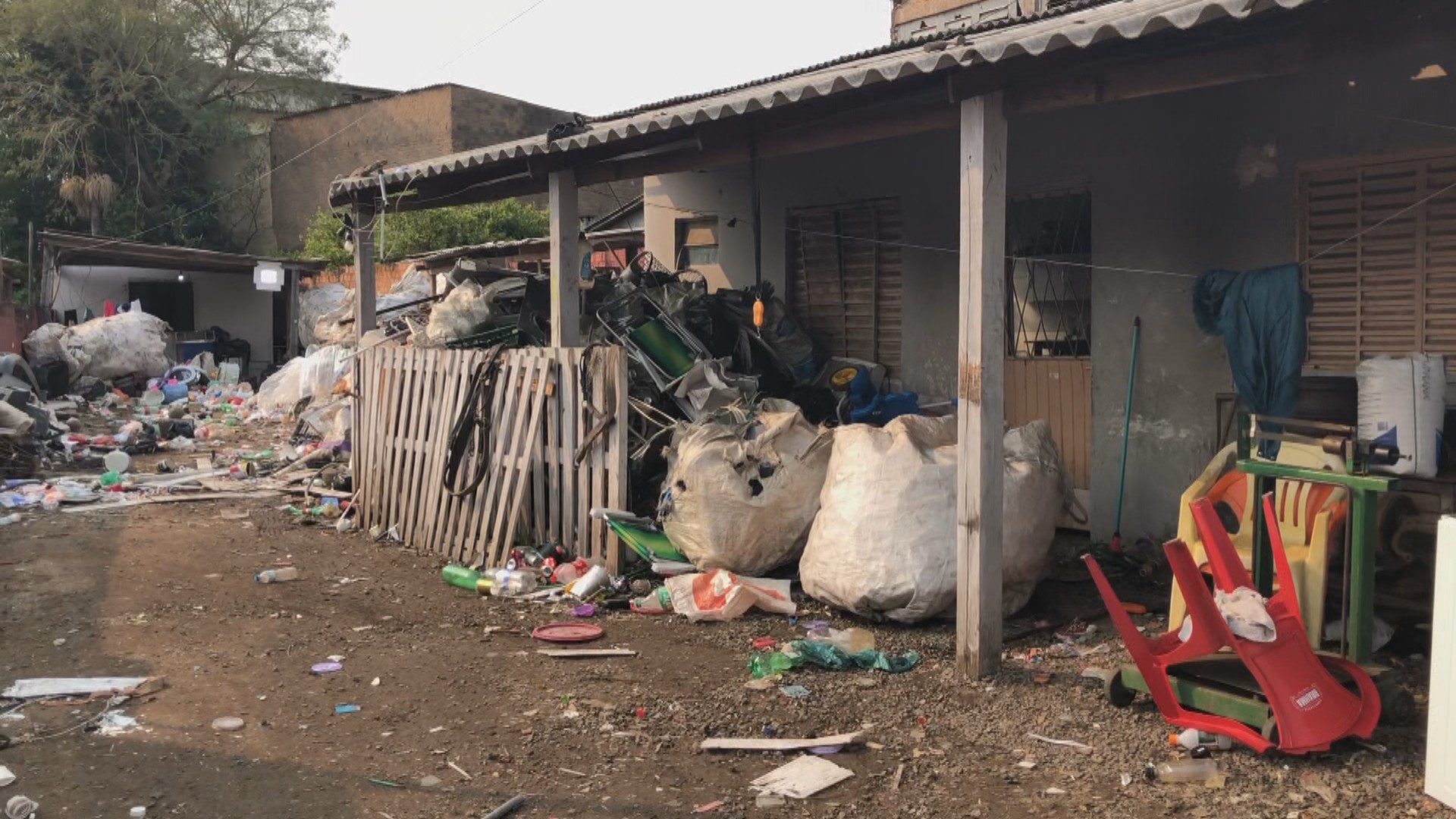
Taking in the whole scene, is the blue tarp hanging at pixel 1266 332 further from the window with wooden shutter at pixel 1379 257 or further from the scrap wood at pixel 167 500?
the scrap wood at pixel 167 500

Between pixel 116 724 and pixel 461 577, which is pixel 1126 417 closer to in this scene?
pixel 461 577

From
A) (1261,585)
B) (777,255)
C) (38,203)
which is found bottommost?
(1261,585)

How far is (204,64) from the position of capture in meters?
31.0

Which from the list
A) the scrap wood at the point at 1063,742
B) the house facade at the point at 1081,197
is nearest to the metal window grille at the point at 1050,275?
the house facade at the point at 1081,197

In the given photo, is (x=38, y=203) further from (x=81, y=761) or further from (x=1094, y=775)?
(x=1094, y=775)

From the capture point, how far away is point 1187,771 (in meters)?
3.85

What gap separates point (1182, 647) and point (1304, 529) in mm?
1265

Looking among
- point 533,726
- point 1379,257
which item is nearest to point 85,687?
point 533,726

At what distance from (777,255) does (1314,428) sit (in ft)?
18.7

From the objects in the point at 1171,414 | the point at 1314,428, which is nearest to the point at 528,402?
the point at 1171,414

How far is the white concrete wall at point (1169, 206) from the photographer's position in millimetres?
6066

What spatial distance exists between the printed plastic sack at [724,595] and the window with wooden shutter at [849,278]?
3.14m

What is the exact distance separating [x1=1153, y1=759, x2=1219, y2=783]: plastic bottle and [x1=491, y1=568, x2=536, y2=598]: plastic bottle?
408cm

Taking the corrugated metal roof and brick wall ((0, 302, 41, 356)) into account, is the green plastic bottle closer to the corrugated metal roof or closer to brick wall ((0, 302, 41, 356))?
the corrugated metal roof
